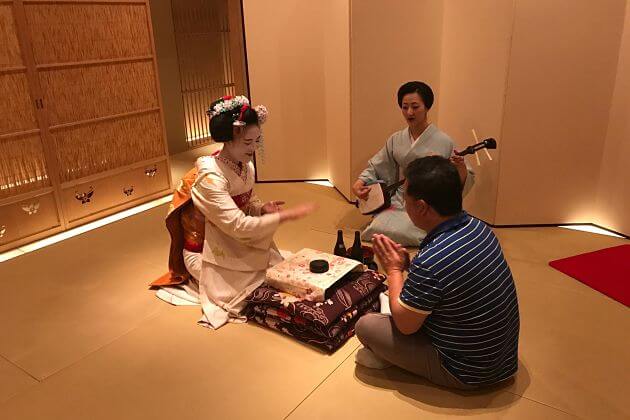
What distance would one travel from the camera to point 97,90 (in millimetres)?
4430

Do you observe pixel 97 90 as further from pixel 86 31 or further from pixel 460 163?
pixel 460 163

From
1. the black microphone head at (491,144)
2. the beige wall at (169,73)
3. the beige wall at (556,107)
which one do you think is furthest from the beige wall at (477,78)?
the beige wall at (169,73)

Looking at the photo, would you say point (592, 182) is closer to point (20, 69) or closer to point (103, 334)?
point (103, 334)

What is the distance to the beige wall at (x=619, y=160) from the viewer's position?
3.60m

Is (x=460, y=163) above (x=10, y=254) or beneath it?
above

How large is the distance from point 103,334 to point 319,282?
1.21m

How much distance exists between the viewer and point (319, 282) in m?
2.66

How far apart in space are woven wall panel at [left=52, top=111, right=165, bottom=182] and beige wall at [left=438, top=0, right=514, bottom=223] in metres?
2.67

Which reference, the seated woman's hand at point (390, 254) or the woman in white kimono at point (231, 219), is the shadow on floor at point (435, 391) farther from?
the woman in white kimono at point (231, 219)

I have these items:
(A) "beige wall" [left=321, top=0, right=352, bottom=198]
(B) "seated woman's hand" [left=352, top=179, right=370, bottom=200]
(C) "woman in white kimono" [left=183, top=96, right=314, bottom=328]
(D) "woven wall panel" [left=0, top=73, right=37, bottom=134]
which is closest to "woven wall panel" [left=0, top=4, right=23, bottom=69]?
(D) "woven wall panel" [left=0, top=73, right=37, bottom=134]

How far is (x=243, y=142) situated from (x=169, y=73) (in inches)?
164

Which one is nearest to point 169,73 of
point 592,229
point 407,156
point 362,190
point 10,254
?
point 10,254

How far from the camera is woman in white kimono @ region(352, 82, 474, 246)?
11.7 ft

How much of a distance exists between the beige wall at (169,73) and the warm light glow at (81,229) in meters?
1.86
